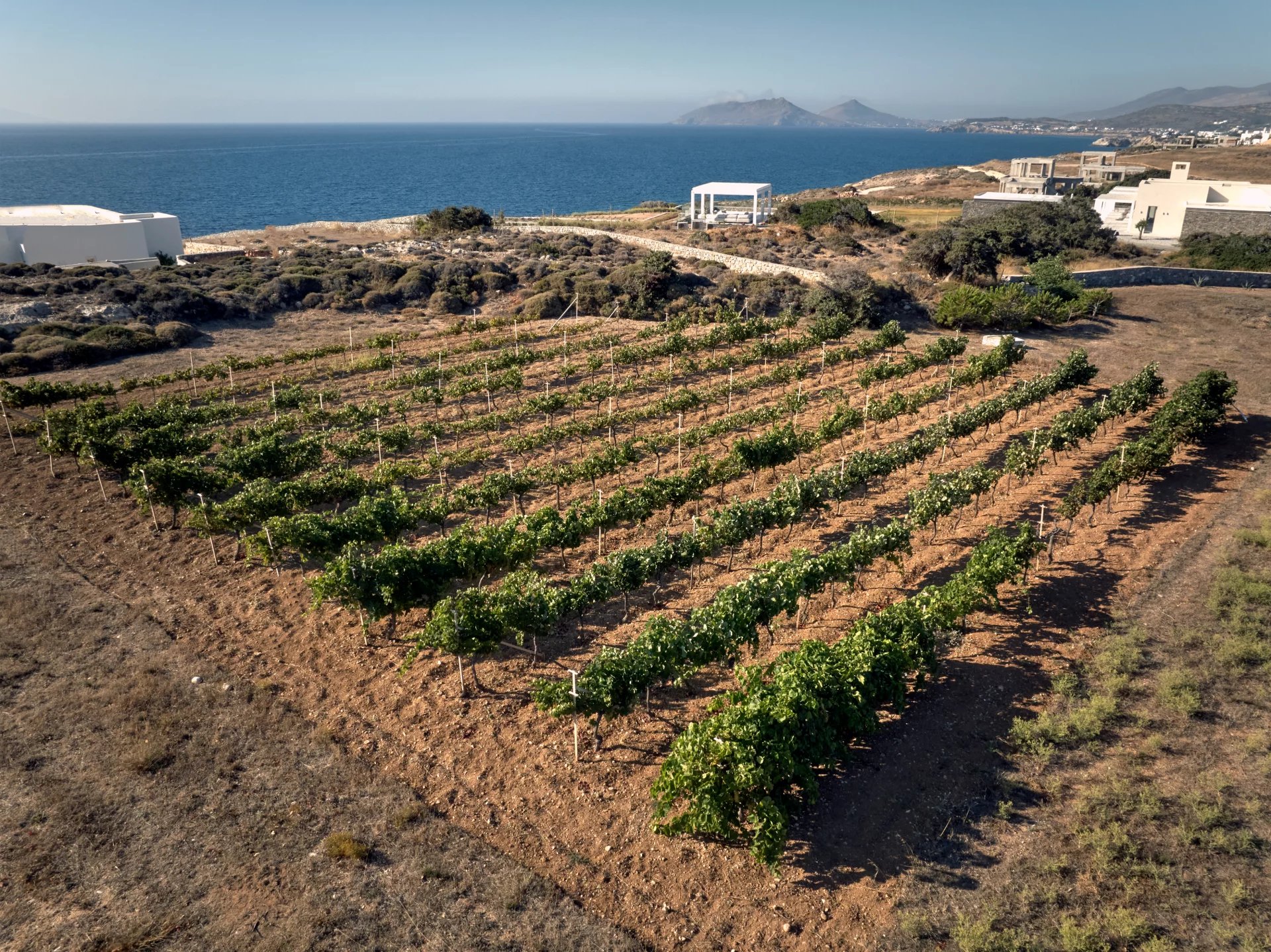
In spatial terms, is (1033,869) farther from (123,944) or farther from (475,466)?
(475,466)

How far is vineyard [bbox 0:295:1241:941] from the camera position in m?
11.0

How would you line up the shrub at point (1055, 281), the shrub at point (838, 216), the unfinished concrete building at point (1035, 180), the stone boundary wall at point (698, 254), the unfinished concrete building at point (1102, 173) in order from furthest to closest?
the unfinished concrete building at point (1102, 173), the unfinished concrete building at point (1035, 180), the shrub at point (838, 216), the stone boundary wall at point (698, 254), the shrub at point (1055, 281)

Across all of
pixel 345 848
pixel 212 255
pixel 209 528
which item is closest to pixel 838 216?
pixel 212 255

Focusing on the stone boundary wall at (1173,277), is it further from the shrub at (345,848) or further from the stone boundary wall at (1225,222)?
the shrub at (345,848)

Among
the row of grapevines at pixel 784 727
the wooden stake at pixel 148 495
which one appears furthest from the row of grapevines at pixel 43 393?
the row of grapevines at pixel 784 727

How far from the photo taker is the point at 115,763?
1141 centimetres

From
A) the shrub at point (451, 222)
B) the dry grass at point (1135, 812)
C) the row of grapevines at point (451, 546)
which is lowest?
the dry grass at point (1135, 812)

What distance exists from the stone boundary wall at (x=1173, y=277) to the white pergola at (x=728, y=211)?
24.5 m

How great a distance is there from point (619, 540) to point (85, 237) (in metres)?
47.9

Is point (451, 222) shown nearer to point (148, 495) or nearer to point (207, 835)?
point (148, 495)

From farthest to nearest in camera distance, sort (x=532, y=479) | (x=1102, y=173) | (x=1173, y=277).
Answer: (x=1102, y=173)
(x=1173, y=277)
(x=532, y=479)

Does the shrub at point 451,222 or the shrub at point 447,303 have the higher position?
the shrub at point 451,222

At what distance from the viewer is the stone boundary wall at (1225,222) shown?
48.2m

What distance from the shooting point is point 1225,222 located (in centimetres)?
4975
